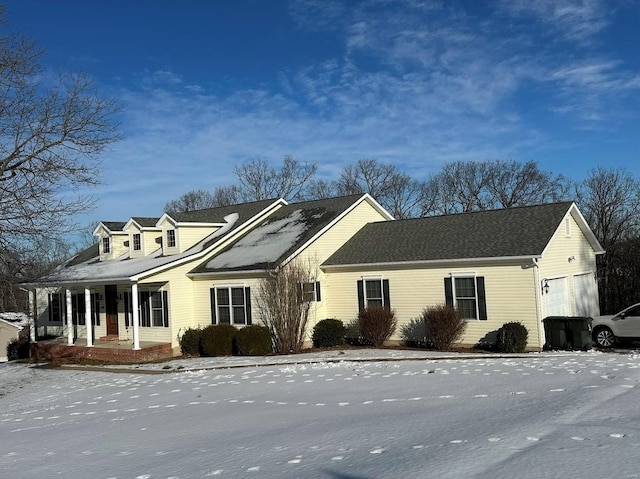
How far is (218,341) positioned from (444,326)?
25.6ft

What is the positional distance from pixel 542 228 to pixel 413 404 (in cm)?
1140

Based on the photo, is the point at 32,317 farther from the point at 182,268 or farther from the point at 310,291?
the point at 310,291

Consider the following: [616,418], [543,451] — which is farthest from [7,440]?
[616,418]

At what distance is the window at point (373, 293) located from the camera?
21.3 m

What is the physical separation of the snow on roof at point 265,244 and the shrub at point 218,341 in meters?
2.44

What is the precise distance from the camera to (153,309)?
2336 centimetres

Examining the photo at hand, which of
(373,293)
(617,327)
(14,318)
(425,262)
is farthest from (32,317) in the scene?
(14,318)

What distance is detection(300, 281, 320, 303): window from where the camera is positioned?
21.5 m

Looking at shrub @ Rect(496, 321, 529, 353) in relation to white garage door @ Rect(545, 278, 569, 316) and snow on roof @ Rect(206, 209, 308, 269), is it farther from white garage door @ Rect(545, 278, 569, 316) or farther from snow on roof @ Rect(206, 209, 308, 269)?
snow on roof @ Rect(206, 209, 308, 269)

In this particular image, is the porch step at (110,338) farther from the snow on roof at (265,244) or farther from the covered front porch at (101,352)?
the snow on roof at (265,244)

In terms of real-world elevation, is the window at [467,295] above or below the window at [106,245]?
below

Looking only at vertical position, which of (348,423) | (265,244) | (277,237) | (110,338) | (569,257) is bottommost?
(348,423)

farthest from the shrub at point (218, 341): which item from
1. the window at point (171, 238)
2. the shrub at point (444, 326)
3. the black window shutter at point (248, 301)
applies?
the shrub at point (444, 326)

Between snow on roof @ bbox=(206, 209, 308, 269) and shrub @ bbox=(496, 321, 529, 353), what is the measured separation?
8124 millimetres
